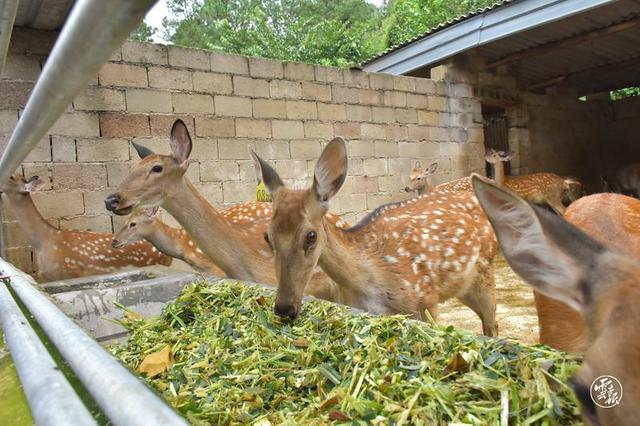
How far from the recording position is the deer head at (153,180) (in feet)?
13.1

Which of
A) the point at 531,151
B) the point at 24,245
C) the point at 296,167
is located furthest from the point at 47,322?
the point at 531,151

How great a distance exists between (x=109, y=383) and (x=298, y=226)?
2.18 m

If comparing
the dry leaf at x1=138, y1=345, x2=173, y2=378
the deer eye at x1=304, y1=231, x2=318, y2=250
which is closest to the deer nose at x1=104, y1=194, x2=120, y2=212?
the deer eye at x1=304, y1=231, x2=318, y2=250

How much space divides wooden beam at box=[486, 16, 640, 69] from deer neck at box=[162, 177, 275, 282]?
8.44 meters

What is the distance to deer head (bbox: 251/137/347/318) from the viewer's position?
2516 millimetres

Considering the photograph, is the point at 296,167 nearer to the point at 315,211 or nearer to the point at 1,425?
the point at 315,211

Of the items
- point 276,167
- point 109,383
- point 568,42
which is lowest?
point 109,383

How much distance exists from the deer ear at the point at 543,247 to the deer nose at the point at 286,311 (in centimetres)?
123

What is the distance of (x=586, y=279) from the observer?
46.6 inches

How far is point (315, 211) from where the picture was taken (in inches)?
120

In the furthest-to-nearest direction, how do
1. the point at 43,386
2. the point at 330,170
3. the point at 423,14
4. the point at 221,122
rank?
1. the point at 423,14
2. the point at 221,122
3. the point at 330,170
4. the point at 43,386

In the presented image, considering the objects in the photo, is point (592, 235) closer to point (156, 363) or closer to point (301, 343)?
point (301, 343)

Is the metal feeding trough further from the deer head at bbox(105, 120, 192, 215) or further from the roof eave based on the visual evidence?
the roof eave

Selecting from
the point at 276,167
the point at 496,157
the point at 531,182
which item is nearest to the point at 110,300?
the point at 276,167
